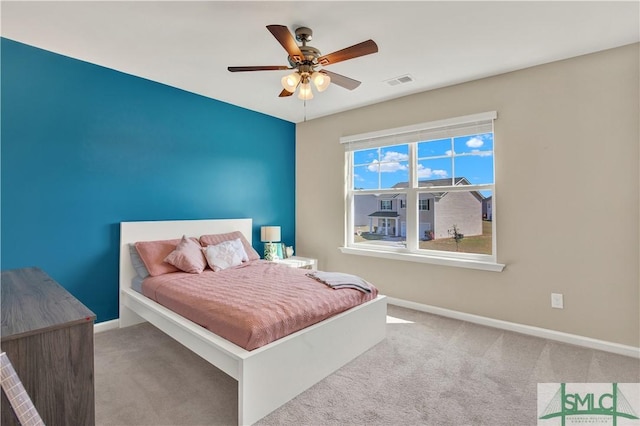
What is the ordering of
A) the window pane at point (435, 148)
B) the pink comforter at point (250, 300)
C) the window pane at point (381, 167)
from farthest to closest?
the window pane at point (381, 167), the window pane at point (435, 148), the pink comforter at point (250, 300)

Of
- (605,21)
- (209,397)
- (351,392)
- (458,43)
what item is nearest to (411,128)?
(458,43)

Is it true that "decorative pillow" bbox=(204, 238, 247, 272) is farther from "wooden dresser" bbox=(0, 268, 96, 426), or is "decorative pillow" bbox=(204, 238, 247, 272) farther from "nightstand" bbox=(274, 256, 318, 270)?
"wooden dresser" bbox=(0, 268, 96, 426)

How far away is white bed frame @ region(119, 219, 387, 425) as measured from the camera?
1778 mm

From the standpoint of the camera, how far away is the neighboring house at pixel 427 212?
3.43 metres

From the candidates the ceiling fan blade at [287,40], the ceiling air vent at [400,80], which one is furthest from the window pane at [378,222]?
the ceiling fan blade at [287,40]

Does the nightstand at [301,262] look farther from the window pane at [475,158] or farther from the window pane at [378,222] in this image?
the window pane at [475,158]

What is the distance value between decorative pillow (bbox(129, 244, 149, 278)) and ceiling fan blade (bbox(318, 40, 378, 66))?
255 centimetres

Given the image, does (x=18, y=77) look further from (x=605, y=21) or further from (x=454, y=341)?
(x=605, y=21)

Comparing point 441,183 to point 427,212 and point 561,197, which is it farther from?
point 561,197

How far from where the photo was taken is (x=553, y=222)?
2842mm

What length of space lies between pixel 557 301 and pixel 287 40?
10.3 feet

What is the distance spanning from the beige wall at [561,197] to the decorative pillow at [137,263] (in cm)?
298

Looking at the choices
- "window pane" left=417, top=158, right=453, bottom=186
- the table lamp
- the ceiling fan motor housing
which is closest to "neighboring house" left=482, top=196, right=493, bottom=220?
"window pane" left=417, top=158, right=453, bottom=186

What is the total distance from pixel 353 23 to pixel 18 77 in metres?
2.75
